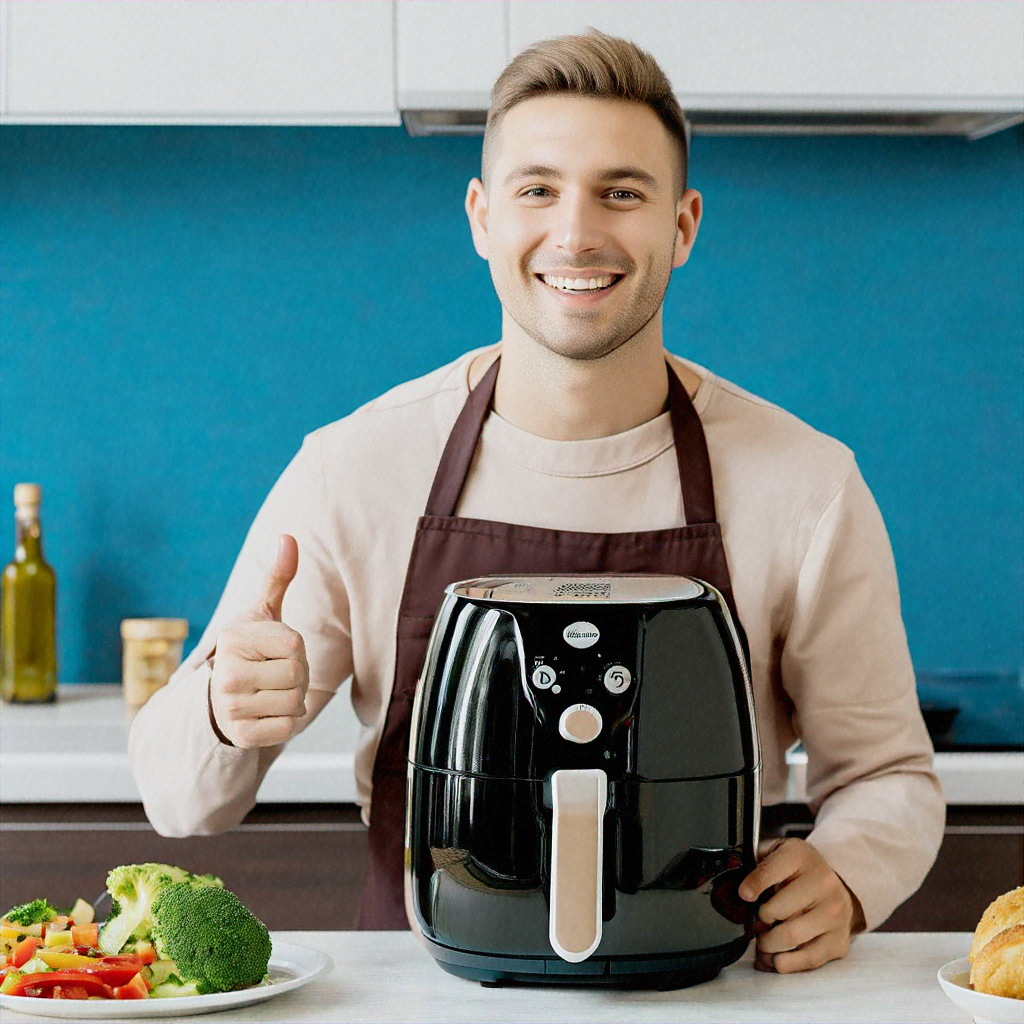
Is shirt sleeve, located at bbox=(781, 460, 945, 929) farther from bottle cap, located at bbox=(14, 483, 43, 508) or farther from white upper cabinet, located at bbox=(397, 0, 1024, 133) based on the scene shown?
bottle cap, located at bbox=(14, 483, 43, 508)

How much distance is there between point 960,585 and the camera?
267 centimetres

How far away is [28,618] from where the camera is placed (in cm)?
249

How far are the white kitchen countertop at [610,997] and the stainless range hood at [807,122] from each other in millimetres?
1558

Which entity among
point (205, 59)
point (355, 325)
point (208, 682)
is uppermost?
point (205, 59)

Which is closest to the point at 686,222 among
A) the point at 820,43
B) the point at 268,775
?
the point at 820,43

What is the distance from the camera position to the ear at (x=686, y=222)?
1.51m

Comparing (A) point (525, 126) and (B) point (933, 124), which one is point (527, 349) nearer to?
(A) point (525, 126)

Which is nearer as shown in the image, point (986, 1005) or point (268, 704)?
point (986, 1005)

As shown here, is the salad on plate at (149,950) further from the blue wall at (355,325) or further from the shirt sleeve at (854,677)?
the blue wall at (355,325)

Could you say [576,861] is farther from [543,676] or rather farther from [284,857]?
[284,857]

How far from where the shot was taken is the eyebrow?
1378 millimetres

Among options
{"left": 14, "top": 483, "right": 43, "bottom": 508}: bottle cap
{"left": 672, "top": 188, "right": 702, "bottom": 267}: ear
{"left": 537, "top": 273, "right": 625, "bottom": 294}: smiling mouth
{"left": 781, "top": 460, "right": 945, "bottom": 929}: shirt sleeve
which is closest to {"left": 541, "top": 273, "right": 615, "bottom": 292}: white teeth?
{"left": 537, "top": 273, "right": 625, "bottom": 294}: smiling mouth

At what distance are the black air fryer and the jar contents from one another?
1516 mm

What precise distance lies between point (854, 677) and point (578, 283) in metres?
0.48
